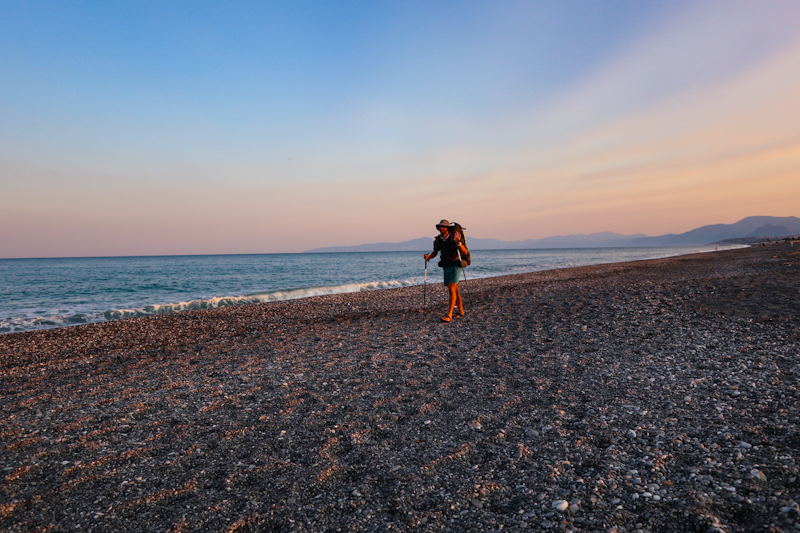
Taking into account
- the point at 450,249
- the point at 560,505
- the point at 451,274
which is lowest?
the point at 560,505

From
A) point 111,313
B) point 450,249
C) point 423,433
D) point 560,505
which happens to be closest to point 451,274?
point 450,249

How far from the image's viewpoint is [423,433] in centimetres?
475

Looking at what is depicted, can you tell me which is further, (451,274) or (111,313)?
(111,313)

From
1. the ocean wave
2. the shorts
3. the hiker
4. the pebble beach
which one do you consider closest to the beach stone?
the pebble beach

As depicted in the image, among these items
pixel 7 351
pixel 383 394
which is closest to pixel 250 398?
pixel 383 394

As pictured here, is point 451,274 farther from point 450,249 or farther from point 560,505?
point 560,505

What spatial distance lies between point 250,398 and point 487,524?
4.45m

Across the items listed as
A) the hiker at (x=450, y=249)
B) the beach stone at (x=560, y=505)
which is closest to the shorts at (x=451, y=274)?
the hiker at (x=450, y=249)

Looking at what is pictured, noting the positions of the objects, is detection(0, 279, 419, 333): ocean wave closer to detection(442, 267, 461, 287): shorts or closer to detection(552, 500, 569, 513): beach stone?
detection(442, 267, 461, 287): shorts

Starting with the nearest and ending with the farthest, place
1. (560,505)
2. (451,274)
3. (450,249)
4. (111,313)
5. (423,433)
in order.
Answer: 1. (560,505)
2. (423,433)
3. (450,249)
4. (451,274)
5. (111,313)

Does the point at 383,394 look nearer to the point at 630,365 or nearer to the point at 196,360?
the point at 630,365

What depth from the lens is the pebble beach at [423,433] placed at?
10.8 ft

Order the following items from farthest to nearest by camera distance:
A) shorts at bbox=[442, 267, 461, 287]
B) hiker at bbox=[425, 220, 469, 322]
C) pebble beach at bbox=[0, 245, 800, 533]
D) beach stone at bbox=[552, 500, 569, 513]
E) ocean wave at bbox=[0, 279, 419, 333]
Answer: ocean wave at bbox=[0, 279, 419, 333] → shorts at bbox=[442, 267, 461, 287] → hiker at bbox=[425, 220, 469, 322] → pebble beach at bbox=[0, 245, 800, 533] → beach stone at bbox=[552, 500, 569, 513]

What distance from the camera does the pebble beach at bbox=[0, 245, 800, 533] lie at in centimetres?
328
